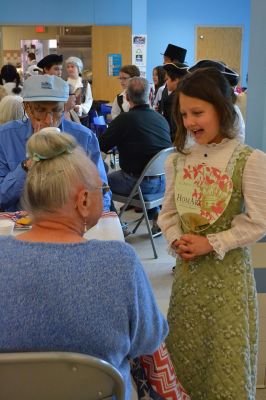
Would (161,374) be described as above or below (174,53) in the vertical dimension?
below

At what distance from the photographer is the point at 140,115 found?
3.69 meters

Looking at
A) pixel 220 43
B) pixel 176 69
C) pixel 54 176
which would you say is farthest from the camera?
pixel 220 43

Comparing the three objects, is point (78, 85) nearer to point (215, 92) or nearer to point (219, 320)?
point (215, 92)

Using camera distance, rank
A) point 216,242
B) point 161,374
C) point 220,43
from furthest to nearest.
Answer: point 220,43
point 216,242
point 161,374

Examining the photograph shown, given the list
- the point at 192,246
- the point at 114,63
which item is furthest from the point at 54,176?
→ the point at 114,63

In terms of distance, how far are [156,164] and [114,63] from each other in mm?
6120

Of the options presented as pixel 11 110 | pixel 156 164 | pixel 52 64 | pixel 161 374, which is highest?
pixel 52 64

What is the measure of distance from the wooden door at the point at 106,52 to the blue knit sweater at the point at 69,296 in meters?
8.43

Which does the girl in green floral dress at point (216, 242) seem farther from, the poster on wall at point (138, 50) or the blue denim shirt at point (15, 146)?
the poster on wall at point (138, 50)

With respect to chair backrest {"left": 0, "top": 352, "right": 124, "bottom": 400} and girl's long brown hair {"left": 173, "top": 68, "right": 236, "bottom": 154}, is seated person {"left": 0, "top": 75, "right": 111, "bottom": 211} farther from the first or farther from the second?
chair backrest {"left": 0, "top": 352, "right": 124, "bottom": 400}

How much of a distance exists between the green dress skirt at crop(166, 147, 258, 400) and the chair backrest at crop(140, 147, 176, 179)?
1.87m

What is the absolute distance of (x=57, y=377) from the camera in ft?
3.04

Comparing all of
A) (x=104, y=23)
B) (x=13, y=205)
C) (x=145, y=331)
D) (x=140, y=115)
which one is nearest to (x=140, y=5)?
(x=104, y=23)

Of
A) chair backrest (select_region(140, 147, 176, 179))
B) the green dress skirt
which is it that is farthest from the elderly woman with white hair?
the green dress skirt
